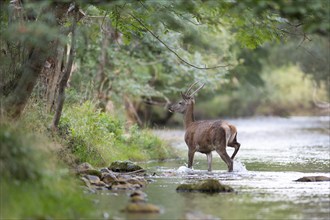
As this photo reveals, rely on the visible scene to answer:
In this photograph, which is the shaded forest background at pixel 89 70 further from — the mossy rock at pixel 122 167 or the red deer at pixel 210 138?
the red deer at pixel 210 138

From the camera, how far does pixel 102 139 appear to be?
71.5ft

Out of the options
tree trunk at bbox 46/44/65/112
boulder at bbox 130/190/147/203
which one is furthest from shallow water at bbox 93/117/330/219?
tree trunk at bbox 46/44/65/112

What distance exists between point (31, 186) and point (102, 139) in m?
10.7

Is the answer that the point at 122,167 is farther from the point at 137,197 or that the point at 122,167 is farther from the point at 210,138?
the point at 137,197

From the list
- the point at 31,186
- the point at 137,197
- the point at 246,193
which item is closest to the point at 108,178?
the point at 137,197

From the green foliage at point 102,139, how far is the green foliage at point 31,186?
7.68m

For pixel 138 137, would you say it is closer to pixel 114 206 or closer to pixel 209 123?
pixel 209 123

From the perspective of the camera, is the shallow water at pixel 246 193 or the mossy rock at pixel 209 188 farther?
the mossy rock at pixel 209 188

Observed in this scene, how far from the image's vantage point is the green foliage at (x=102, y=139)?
65.9ft

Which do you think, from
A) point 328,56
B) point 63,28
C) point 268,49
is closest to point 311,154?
point 63,28

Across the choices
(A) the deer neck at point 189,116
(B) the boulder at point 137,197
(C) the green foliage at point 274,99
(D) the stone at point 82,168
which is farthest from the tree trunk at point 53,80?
(C) the green foliage at point 274,99

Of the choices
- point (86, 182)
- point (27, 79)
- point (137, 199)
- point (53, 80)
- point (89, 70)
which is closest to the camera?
point (137, 199)

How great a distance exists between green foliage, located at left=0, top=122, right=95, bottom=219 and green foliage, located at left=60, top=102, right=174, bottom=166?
7.68 meters

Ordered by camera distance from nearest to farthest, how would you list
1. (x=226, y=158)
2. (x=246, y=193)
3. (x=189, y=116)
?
(x=246, y=193), (x=226, y=158), (x=189, y=116)
